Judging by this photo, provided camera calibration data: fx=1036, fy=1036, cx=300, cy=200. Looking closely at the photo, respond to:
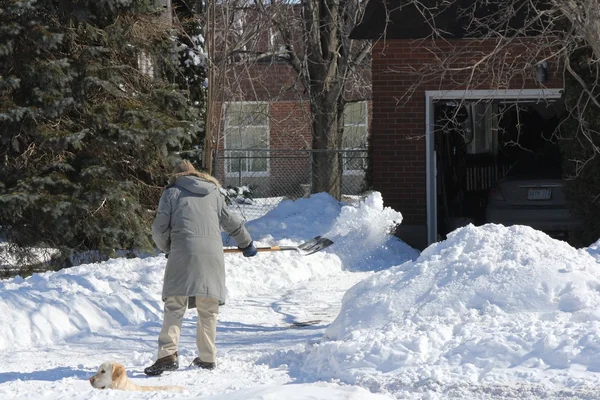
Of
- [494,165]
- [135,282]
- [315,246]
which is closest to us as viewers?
[135,282]

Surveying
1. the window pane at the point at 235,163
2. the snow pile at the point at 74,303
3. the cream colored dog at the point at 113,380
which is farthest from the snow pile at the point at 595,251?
the window pane at the point at 235,163

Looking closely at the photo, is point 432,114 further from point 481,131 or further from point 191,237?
point 191,237

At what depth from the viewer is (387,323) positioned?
28.8 ft

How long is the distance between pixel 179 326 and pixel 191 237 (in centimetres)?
70

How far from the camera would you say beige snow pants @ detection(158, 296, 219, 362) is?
7.93 meters

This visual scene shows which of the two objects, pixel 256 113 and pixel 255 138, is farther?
pixel 255 138

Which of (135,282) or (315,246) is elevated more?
(315,246)

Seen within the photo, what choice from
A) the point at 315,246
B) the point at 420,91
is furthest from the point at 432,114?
the point at 315,246

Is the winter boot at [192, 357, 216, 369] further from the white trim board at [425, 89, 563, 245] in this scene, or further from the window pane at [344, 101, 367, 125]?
the window pane at [344, 101, 367, 125]

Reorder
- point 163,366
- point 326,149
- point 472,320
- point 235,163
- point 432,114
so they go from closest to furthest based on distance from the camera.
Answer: point 163,366
point 472,320
point 432,114
point 326,149
point 235,163

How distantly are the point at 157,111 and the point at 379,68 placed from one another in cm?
403

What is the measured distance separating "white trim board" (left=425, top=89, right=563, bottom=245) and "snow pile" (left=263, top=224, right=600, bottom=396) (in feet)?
23.3

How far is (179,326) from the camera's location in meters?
8.04

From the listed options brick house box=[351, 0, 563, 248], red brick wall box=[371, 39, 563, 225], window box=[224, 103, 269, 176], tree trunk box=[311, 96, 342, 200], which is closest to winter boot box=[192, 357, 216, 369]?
brick house box=[351, 0, 563, 248]
